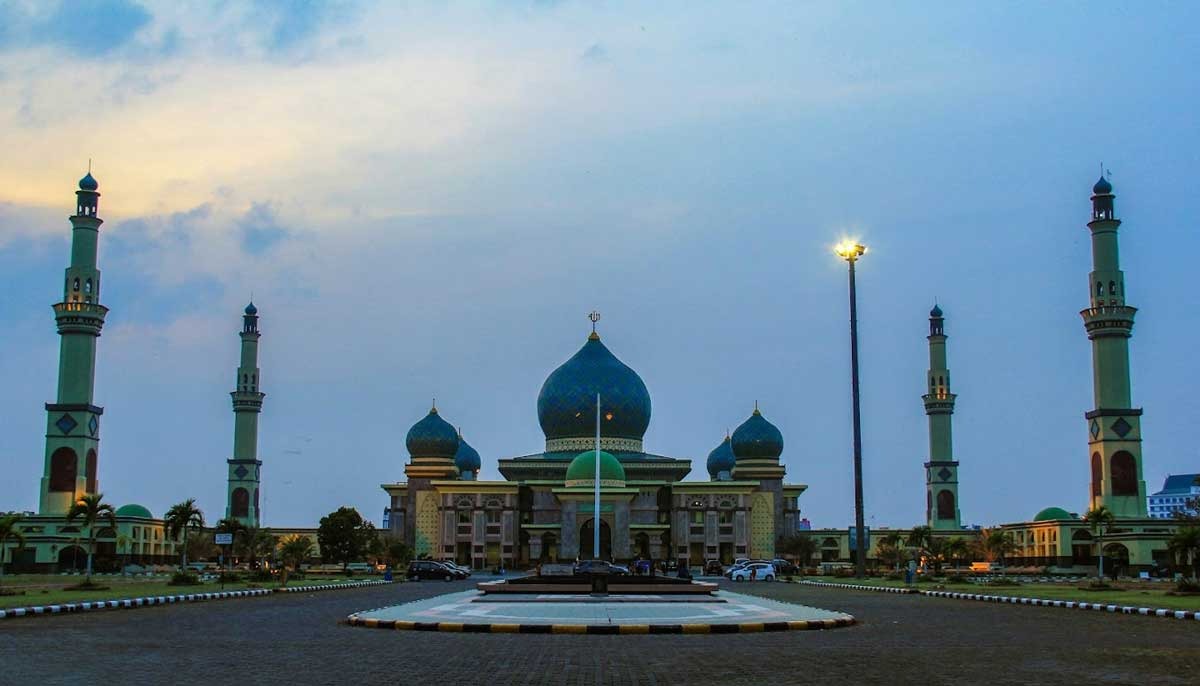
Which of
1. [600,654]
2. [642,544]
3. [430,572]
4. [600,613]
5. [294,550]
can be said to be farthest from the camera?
[642,544]

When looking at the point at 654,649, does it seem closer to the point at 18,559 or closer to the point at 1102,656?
the point at 1102,656

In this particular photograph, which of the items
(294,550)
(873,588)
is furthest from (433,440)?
(873,588)

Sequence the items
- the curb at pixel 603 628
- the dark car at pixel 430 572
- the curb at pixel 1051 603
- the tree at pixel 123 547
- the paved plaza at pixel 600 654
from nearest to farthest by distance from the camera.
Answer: the paved plaza at pixel 600 654 < the curb at pixel 603 628 < the curb at pixel 1051 603 < the dark car at pixel 430 572 < the tree at pixel 123 547

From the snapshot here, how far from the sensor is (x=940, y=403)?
90.1 metres

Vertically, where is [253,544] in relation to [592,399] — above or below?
below

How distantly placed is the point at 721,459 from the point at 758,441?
5.49 metres

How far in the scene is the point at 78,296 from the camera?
241ft

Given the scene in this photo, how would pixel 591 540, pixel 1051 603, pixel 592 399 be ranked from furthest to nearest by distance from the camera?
pixel 592 399 → pixel 591 540 → pixel 1051 603

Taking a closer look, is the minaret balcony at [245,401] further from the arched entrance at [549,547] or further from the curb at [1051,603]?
the curb at [1051,603]

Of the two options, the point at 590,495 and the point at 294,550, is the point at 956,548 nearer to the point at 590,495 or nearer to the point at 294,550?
the point at 590,495

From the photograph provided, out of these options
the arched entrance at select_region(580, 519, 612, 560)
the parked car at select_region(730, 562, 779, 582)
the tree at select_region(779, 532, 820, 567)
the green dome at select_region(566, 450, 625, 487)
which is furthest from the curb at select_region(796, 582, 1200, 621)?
the tree at select_region(779, 532, 820, 567)

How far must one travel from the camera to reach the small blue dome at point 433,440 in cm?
8975

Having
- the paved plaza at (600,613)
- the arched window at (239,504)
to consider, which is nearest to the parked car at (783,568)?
the arched window at (239,504)

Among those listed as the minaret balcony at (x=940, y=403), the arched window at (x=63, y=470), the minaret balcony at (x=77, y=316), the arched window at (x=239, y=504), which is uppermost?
the minaret balcony at (x=77, y=316)
